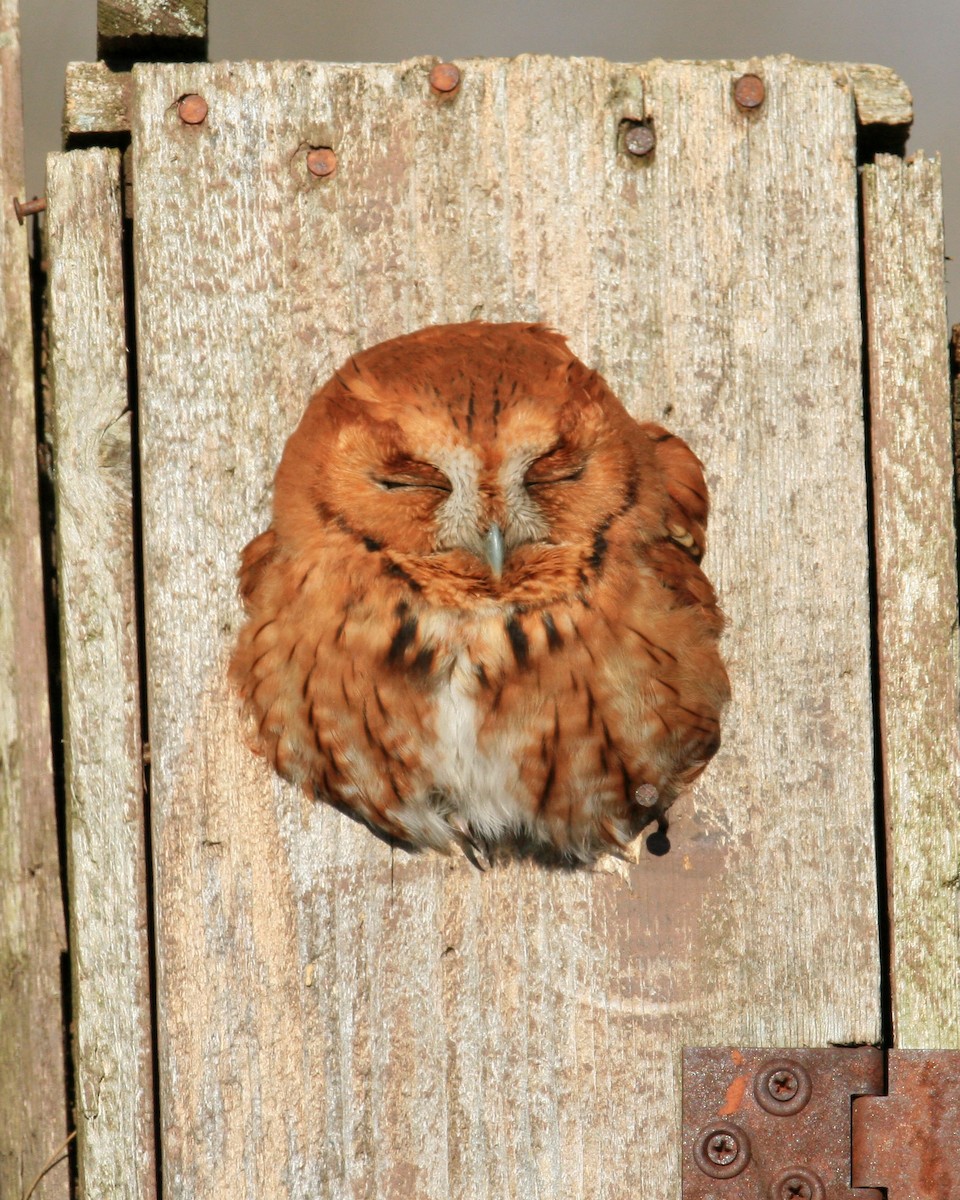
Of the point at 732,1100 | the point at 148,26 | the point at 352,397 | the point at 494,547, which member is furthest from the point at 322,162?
the point at 732,1100

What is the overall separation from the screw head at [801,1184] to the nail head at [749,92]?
1.60 metres

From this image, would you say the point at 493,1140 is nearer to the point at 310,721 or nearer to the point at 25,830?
the point at 310,721

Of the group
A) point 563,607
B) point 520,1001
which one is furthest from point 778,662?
point 520,1001

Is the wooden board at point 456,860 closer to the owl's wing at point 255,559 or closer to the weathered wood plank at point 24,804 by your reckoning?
the owl's wing at point 255,559

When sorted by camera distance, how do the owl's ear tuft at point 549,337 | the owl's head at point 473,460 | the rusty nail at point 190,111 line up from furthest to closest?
the rusty nail at point 190,111, the owl's ear tuft at point 549,337, the owl's head at point 473,460

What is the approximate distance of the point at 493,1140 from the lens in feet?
8.17

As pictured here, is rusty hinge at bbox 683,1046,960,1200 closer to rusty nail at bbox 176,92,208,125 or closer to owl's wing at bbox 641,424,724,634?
owl's wing at bbox 641,424,724,634

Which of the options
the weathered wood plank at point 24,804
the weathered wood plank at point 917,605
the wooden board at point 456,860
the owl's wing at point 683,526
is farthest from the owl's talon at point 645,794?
the weathered wood plank at point 24,804

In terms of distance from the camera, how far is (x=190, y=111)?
99.7 inches

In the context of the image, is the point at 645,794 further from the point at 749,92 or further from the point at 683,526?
the point at 749,92

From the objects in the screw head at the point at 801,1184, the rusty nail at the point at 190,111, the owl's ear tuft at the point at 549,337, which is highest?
the rusty nail at the point at 190,111

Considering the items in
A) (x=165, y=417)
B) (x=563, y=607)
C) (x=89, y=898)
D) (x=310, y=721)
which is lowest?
(x=89, y=898)

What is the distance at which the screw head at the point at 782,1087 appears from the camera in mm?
2457

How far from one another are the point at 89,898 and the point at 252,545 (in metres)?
0.58
